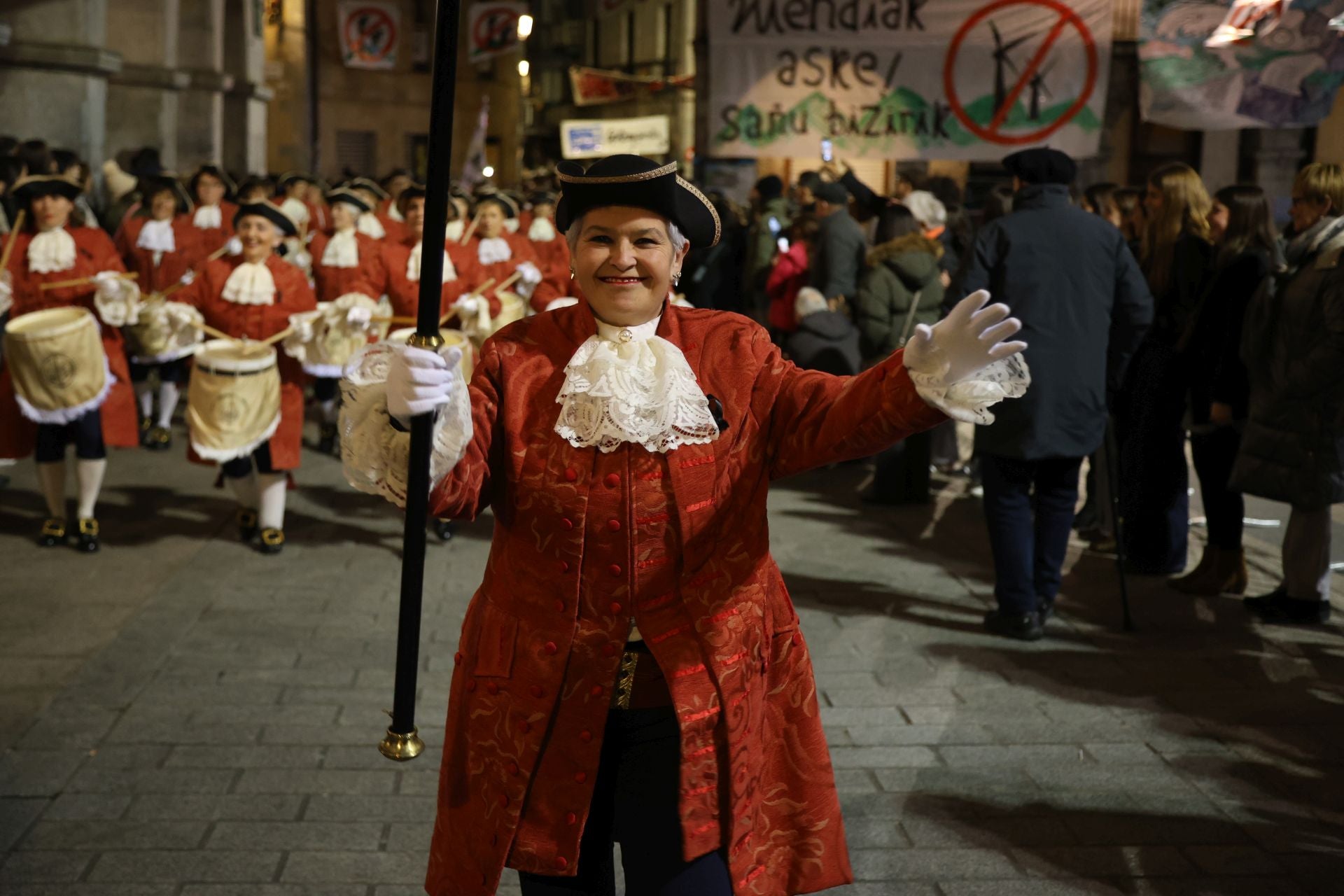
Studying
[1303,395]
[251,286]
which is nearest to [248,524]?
[251,286]

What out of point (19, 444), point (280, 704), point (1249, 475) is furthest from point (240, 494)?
point (1249, 475)

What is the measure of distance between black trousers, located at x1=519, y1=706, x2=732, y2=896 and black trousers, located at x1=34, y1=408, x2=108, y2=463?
6107mm

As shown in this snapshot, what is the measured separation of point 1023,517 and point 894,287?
10.1 feet

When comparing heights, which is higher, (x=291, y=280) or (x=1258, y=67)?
(x=1258, y=67)

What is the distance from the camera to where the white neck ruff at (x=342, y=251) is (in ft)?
35.7

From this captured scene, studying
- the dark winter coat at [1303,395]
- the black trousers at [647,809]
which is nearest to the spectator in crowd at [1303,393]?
the dark winter coat at [1303,395]

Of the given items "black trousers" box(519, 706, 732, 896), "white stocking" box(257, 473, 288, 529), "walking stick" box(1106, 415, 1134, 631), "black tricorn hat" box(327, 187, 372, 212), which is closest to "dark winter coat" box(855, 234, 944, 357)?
"walking stick" box(1106, 415, 1134, 631)

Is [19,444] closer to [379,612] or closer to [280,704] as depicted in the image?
[379,612]

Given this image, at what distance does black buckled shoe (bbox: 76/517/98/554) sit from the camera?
8.22 m

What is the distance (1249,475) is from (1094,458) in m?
1.18

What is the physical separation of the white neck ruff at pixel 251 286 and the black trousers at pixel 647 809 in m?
5.69

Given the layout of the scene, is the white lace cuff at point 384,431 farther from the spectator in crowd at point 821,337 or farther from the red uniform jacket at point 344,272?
the spectator in crowd at point 821,337

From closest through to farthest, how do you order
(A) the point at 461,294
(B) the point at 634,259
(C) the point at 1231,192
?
(B) the point at 634,259, (C) the point at 1231,192, (A) the point at 461,294

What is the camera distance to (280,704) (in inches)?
225
